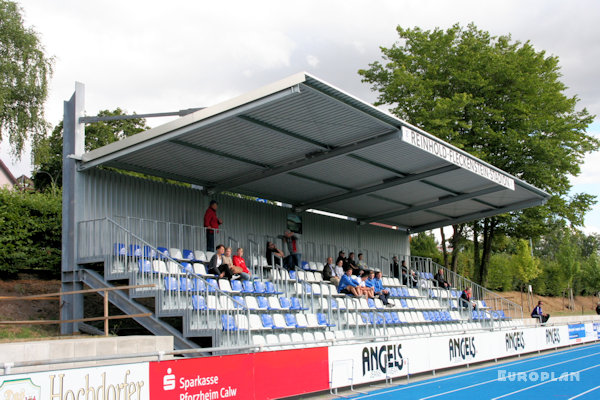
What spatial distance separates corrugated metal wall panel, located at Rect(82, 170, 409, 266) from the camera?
16656 millimetres

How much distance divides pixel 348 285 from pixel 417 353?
16.9 ft

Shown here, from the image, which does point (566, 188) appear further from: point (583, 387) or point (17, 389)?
point (17, 389)

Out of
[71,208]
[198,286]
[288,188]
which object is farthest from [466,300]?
[71,208]

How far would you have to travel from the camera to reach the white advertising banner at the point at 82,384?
6512 millimetres

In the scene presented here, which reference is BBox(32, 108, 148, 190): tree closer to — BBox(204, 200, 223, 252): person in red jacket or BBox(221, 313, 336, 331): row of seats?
BBox(204, 200, 223, 252): person in red jacket

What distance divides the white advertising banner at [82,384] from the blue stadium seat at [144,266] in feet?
20.6

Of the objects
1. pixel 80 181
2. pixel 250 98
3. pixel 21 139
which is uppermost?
pixel 21 139

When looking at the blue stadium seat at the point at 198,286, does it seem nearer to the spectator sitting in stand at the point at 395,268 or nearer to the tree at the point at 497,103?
the spectator sitting in stand at the point at 395,268

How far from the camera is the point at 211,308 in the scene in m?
13.2

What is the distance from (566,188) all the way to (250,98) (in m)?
25.6

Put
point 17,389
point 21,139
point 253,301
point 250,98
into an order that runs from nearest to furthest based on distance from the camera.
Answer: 1. point 17,389
2. point 250,98
3. point 253,301
4. point 21,139

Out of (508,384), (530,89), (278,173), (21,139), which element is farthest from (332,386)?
(530,89)

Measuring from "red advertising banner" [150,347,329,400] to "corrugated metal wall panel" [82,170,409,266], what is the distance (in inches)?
262

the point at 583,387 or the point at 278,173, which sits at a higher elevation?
the point at 278,173
